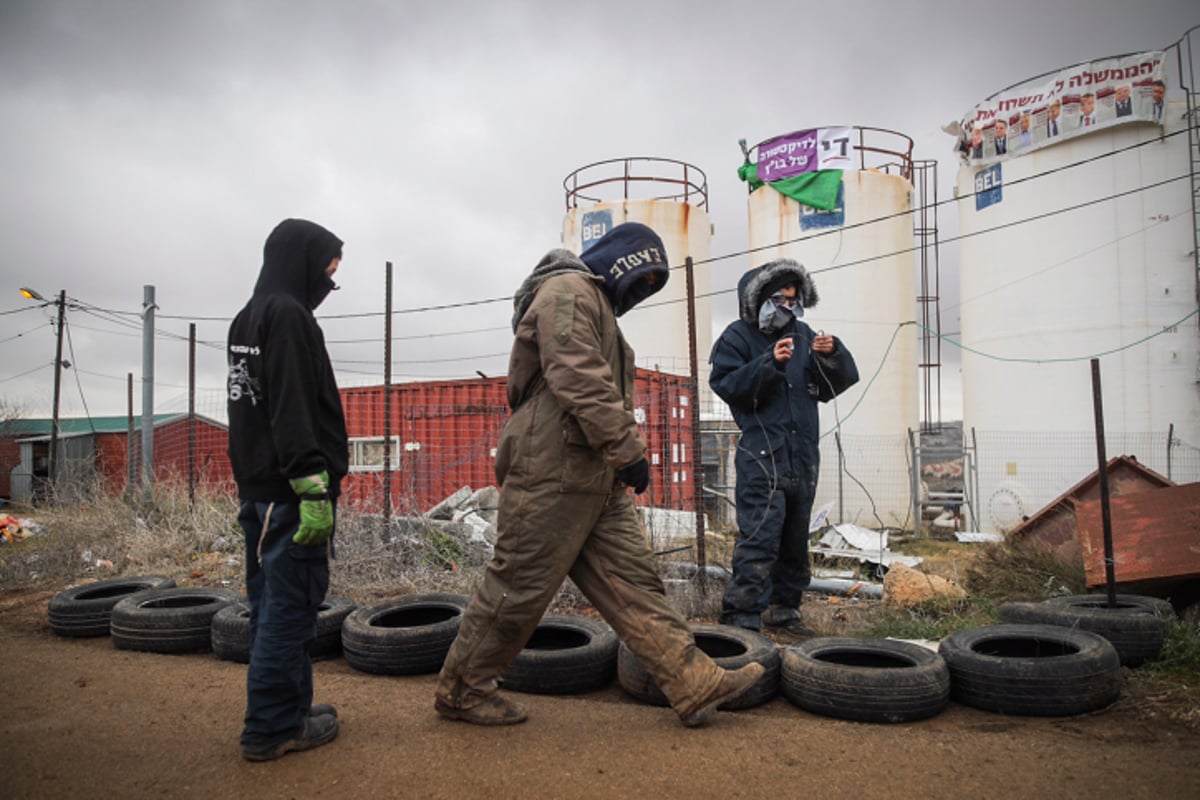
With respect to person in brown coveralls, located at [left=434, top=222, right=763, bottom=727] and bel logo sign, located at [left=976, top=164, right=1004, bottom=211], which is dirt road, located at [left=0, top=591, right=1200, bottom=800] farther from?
bel logo sign, located at [left=976, top=164, right=1004, bottom=211]

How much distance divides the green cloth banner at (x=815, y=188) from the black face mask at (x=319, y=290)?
14040mm

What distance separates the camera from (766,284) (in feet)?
16.1

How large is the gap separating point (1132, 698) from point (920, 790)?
1.63 metres

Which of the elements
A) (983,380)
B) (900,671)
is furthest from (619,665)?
(983,380)

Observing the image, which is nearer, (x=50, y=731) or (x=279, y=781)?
(x=279, y=781)

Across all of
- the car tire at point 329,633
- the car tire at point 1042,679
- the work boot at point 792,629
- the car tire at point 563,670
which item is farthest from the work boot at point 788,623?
the car tire at point 329,633

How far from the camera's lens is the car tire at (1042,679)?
3141 millimetres

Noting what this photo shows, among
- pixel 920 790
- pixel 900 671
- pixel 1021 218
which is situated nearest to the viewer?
pixel 920 790

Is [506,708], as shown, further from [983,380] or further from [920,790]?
[983,380]

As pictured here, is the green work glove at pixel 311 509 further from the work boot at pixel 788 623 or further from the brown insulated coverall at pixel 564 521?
the work boot at pixel 788 623

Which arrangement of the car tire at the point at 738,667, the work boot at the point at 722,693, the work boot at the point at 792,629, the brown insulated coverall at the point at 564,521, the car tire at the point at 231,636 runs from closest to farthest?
1. the brown insulated coverall at the point at 564,521
2. the work boot at the point at 722,693
3. the car tire at the point at 738,667
4. the car tire at the point at 231,636
5. the work boot at the point at 792,629

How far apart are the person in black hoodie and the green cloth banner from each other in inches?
560

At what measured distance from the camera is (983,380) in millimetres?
14312

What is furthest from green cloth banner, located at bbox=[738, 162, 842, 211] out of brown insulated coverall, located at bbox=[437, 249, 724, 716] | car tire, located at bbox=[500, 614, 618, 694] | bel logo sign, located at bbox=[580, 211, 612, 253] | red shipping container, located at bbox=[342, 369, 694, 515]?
brown insulated coverall, located at bbox=[437, 249, 724, 716]
